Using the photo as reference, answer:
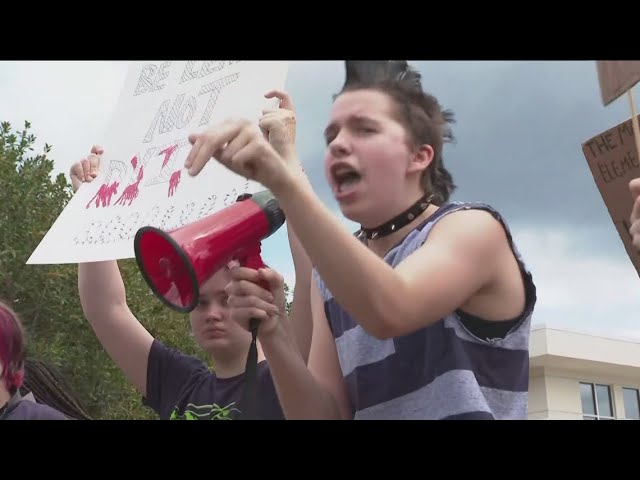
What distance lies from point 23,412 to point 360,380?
99cm

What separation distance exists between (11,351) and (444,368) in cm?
134

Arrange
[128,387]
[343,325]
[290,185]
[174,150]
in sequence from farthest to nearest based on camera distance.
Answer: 1. [128,387]
2. [174,150]
3. [343,325]
4. [290,185]

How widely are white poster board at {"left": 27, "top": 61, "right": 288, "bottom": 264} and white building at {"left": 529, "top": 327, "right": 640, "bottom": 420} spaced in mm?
Answer: 18362

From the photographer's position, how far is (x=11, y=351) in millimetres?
2408

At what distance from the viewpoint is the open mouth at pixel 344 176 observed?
5.57ft

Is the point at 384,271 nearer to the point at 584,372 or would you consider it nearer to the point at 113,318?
the point at 113,318

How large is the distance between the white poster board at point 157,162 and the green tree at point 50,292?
9.27 m

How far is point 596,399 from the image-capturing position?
2136 cm

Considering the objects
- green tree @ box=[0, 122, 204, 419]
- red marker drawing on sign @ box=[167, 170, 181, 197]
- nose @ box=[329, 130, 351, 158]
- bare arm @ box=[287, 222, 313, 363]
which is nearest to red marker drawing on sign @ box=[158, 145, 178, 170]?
red marker drawing on sign @ box=[167, 170, 181, 197]

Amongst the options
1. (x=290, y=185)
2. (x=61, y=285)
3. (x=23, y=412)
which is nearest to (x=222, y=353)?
(x=23, y=412)

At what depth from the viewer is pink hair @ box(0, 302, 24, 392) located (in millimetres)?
2369

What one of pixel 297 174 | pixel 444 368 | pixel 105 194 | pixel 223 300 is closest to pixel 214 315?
pixel 223 300

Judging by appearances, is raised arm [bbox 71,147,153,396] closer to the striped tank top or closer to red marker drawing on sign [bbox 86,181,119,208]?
red marker drawing on sign [bbox 86,181,119,208]
